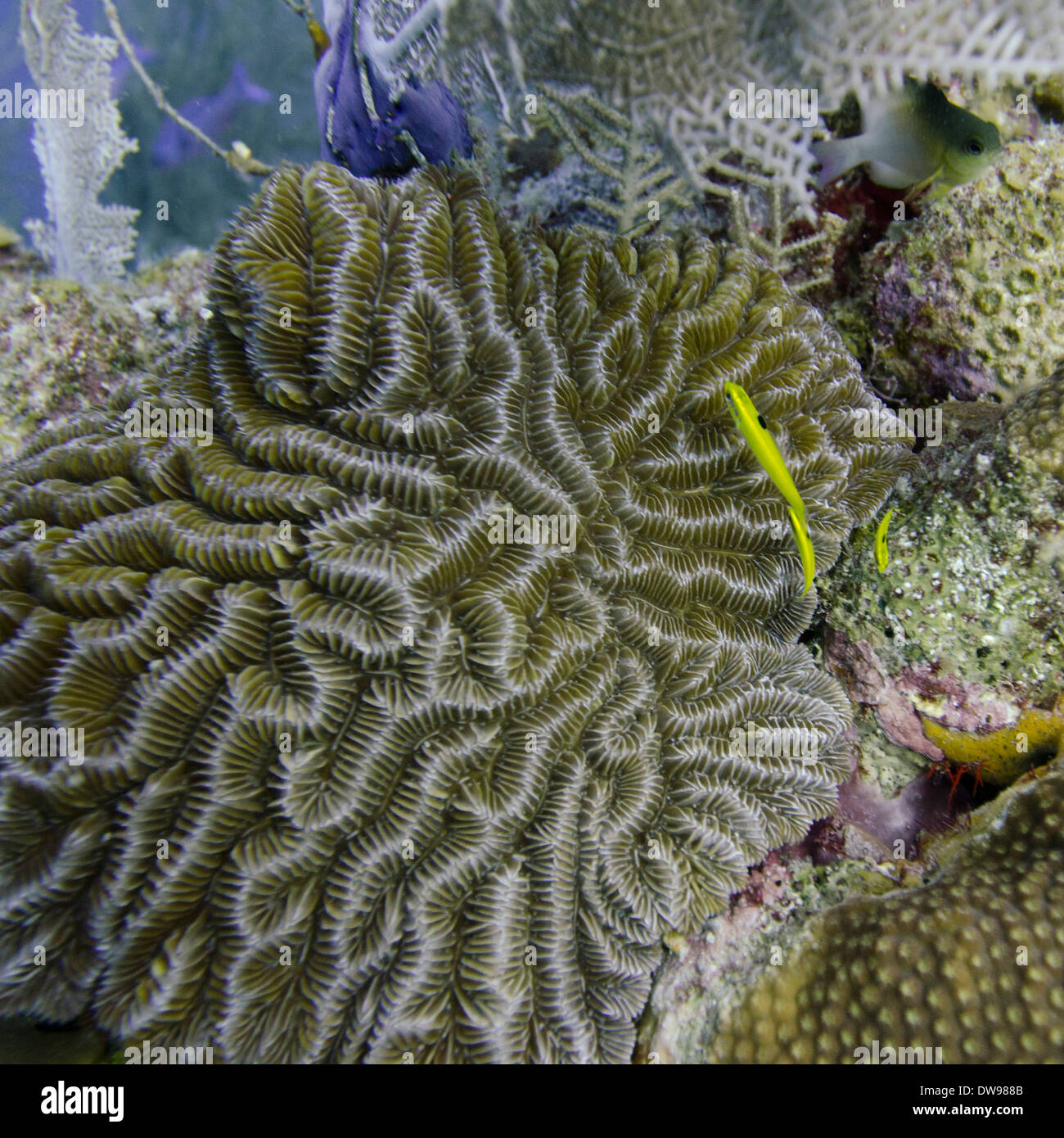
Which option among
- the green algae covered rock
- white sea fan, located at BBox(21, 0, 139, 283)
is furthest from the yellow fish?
white sea fan, located at BBox(21, 0, 139, 283)

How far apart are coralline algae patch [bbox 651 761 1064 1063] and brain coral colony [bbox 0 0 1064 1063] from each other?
12mm


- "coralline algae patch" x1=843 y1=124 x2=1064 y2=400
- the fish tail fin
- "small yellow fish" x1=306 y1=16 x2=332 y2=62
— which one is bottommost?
"coralline algae patch" x1=843 y1=124 x2=1064 y2=400

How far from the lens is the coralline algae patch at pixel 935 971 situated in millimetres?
2082

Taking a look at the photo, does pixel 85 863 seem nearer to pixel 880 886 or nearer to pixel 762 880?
pixel 762 880

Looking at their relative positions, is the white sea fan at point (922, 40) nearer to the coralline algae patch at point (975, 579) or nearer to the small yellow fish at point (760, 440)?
the coralline algae patch at point (975, 579)

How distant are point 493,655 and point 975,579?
2.13 m

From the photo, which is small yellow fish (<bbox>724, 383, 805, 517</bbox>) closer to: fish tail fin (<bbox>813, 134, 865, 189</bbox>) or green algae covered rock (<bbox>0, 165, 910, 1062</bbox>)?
green algae covered rock (<bbox>0, 165, 910, 1062</bbox>)

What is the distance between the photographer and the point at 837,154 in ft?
9.43

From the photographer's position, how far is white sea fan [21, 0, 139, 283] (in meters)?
5.58

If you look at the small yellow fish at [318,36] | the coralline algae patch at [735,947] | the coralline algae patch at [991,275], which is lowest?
the coralline algae patch at [735,947]

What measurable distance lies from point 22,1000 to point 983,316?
5064mm

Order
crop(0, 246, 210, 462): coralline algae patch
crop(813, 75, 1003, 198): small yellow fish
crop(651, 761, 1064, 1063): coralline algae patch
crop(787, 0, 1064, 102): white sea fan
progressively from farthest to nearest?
crop(0, 246, 210, 462): coralline algae patch → crop(813, 75, 1003, 198): small yellow fish → crop(787, 0, 1064, 102): white sea fan → crop(651, 761, 1064, 1063): coralline algae patch

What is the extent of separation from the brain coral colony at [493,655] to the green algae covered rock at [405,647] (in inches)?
0.6

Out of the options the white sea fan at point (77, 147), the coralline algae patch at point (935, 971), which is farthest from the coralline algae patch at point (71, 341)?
the coralline algae patch at point (935, 971)
